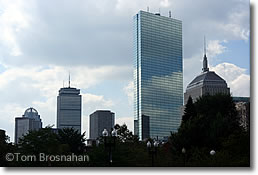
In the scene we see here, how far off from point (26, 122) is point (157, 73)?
46.9 ft

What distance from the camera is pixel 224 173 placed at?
11945 millimetres

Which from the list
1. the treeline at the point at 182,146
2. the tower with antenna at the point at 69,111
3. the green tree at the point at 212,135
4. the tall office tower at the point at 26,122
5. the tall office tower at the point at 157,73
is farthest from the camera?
the tall office tower at the point at 157,73

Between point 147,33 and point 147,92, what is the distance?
5134 millimetres

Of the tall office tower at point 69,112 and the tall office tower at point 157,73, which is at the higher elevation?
the tall office tower at point 157,73

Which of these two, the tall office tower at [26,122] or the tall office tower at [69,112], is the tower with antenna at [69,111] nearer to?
the tall office tower at [69,112]

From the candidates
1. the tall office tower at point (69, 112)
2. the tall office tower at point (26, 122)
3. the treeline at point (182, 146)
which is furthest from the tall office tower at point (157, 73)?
the tall office tower at point (26, 122)

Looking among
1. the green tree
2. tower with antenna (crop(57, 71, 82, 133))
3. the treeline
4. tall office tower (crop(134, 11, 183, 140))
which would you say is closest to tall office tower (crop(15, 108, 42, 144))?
the treeline

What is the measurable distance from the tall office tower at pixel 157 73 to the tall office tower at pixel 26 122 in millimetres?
6221

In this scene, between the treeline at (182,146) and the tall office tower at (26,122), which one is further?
the tall office tower at (26,122)

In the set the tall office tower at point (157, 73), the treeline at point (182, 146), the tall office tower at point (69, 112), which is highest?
the tall office tower at point (157, 73)

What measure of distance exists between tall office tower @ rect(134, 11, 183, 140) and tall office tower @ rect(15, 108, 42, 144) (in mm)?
6221

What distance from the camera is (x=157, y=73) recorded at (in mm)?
32938

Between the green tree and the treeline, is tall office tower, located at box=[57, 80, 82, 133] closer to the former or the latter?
the treeline

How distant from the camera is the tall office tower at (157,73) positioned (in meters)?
27.9
